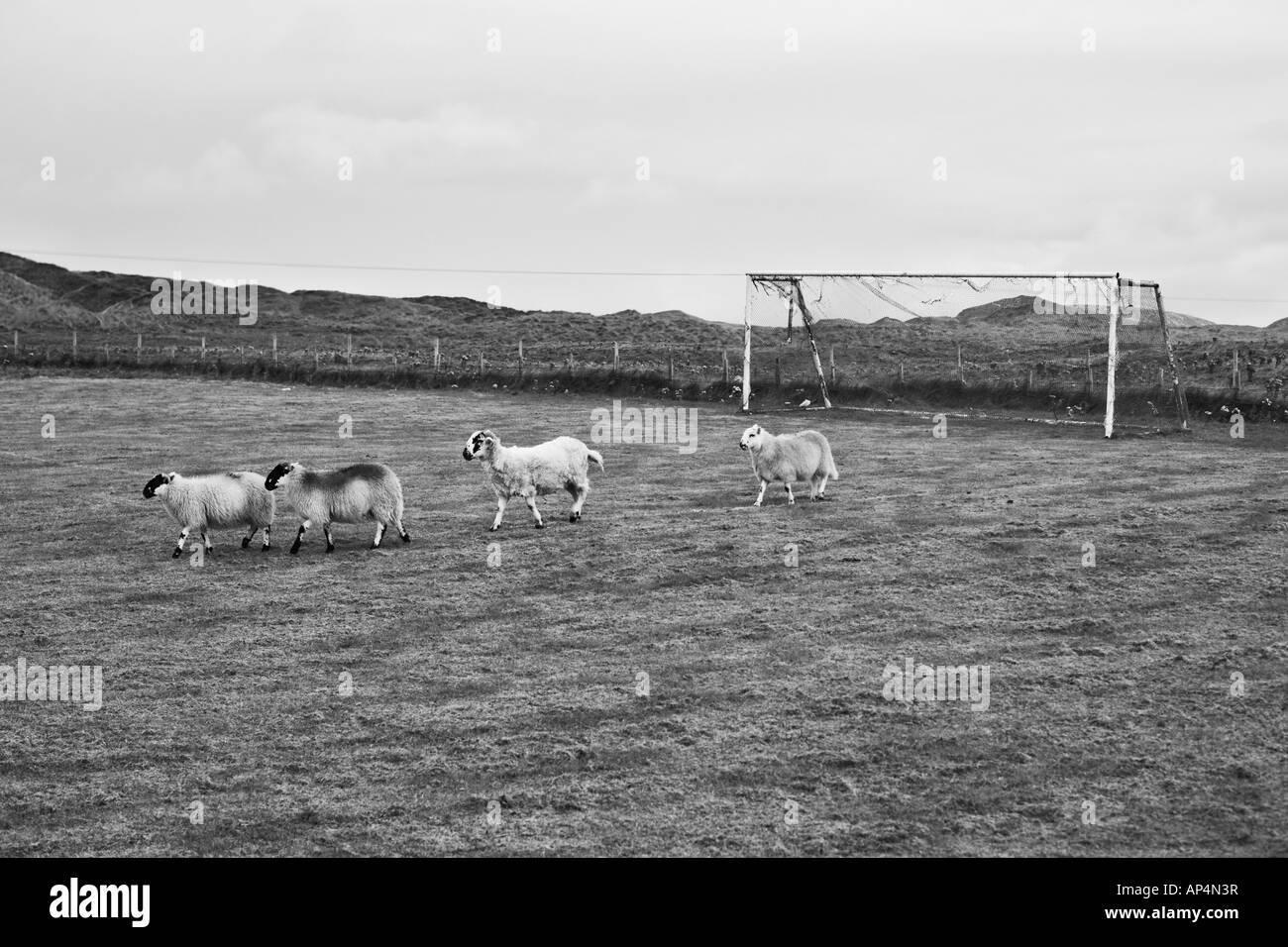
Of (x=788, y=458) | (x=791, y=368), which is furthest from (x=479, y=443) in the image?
(x=791, y=368)

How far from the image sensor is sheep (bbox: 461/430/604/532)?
18.8m

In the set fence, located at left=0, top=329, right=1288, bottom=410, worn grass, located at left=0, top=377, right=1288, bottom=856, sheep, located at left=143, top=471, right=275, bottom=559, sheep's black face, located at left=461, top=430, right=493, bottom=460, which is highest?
fence, located at left=0, top=329, right=1288, bottom=410

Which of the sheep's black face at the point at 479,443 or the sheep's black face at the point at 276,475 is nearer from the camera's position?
the sheep's black face at the point at 276,475

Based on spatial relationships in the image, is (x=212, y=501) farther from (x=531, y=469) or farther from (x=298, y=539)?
(x=531, y=469)

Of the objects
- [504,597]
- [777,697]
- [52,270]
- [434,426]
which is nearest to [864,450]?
[434,426]

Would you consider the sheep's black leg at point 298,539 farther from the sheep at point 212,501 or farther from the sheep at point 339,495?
the sheep at point 212,501

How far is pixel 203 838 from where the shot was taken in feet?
29.1

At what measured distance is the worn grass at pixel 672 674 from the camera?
8.98 m

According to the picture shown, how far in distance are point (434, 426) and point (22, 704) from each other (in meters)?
23.2

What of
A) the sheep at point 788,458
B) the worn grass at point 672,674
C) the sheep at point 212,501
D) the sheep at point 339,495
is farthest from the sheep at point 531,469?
the sheep at point 212,501

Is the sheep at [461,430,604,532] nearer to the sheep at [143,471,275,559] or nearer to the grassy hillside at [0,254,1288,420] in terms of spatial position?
the sheep at [143,471,275,559]

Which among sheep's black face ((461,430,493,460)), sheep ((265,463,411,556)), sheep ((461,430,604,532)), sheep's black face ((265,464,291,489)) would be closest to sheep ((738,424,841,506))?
sheep ((461,430,604,532))

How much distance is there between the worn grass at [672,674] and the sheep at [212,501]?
473 mm

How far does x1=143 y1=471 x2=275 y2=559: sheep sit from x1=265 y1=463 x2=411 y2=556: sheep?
0.40m
